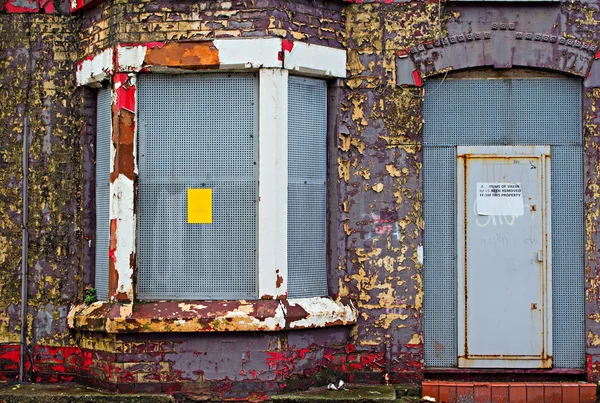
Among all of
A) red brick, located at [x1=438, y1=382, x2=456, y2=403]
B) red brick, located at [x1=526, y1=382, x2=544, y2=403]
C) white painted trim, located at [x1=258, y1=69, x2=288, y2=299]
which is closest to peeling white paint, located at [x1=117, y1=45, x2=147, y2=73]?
white painted trim, located at [x1=258, y1=69, x2=288, y2=299]

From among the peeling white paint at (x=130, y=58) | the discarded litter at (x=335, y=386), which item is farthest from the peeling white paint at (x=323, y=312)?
the peeling white paint at (x=130, y=58)

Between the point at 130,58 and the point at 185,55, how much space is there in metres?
0.49

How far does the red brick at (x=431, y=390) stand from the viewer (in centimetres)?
710

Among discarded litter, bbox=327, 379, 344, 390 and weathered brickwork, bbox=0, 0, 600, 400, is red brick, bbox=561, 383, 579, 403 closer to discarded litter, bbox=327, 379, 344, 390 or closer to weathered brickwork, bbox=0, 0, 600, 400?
weathered brickwork, bbox=0, 0, 600, 400

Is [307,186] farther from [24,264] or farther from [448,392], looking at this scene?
[24,264]

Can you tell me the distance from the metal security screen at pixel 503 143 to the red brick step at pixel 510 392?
335mm

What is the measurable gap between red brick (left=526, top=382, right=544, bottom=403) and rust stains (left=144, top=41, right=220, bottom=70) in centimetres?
392

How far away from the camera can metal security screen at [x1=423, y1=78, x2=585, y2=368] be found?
24.2ft

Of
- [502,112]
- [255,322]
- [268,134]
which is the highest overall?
[502,112]

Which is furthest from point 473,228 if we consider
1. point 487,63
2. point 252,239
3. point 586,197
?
point 252,239

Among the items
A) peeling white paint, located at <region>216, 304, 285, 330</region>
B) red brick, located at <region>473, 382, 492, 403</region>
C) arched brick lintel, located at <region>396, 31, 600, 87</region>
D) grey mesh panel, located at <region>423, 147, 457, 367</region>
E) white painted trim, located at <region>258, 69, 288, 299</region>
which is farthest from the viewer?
grey mesh panel, located at <region>423, 147, 457, 367</region>

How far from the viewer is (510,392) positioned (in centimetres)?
703

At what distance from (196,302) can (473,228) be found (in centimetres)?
260

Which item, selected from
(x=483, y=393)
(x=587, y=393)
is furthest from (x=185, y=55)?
(x=587, y=393)
